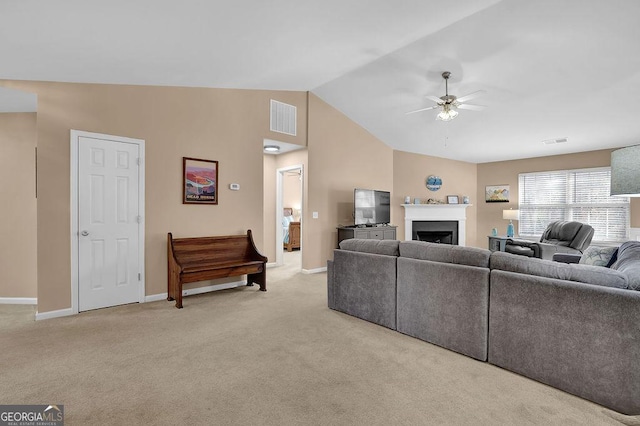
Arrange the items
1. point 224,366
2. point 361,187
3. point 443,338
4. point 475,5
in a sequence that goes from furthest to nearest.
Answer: point 361,187 < point 475,5 < point 443,338 < point 224,366

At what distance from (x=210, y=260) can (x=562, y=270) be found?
4.01 metres

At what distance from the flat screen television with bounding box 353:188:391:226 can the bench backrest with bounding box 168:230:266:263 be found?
7.15 ft

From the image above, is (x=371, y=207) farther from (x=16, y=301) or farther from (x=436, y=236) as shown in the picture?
(x=16, y=301)

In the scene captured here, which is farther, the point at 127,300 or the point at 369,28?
the point at 127,300

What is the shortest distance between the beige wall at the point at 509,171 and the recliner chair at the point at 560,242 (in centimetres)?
241

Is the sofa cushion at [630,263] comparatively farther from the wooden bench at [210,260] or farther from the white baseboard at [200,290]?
the white baseboard at [200,290]

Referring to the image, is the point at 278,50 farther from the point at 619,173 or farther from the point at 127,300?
the point at 127,300

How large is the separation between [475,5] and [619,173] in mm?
2505

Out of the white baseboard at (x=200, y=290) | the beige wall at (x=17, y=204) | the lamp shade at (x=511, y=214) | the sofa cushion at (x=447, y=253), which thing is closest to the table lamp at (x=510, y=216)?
the lamp shade at (x=511, y=214)

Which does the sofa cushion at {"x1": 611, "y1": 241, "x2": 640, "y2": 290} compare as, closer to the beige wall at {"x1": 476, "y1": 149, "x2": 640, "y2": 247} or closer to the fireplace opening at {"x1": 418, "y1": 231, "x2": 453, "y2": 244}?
the fireplace opening at {"x1": 418, "y1": 231, "x2": 453, "y2": 244}

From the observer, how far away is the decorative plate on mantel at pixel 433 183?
7.98m

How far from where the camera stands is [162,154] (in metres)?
4.20

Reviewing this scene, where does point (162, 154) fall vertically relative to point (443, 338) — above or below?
above

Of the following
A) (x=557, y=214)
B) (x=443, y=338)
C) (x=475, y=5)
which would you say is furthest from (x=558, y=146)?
(x=443, y=338)
